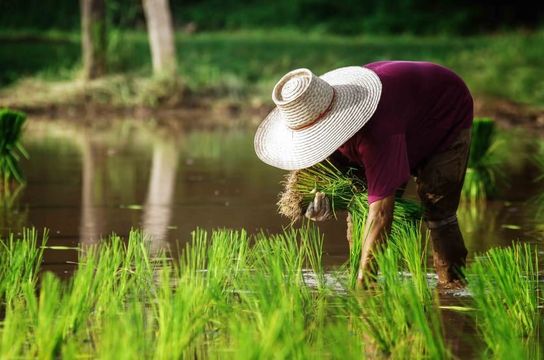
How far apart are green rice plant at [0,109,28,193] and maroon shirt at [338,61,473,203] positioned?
481 cm

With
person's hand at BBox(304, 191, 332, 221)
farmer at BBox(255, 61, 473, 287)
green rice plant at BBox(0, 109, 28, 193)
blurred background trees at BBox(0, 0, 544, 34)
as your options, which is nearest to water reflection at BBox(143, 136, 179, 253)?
person's hand at BBox(304, 191, 332, 221)

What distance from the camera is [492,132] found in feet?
33.9

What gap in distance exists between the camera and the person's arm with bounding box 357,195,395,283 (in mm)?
5918

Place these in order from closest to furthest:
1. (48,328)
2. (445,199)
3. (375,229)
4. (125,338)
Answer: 1. (125,338)
2. (48,328)
3. (375,229)
4. (445,199)

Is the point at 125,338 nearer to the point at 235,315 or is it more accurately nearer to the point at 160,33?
the point at 235,315

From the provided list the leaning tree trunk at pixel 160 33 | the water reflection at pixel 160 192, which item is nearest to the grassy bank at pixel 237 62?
the leaning tree trunk at pixel 160 33

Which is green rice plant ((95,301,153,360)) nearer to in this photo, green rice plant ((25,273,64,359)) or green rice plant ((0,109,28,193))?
green rice plant ((25,273,64,359))

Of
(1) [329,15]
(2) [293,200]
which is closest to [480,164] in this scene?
(2) [293,200]

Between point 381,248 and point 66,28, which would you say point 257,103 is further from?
point 381,248

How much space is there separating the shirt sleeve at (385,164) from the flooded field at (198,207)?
1.22 ft

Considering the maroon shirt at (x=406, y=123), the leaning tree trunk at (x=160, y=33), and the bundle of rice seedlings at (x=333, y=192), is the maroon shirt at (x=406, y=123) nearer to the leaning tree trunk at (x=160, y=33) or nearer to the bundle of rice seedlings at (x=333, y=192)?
the bundle of rice seedlings at (x=333, y=192)

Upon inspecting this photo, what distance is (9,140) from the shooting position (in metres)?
10.5

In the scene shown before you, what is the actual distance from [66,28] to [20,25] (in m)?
1.15

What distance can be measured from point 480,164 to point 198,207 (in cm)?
229
